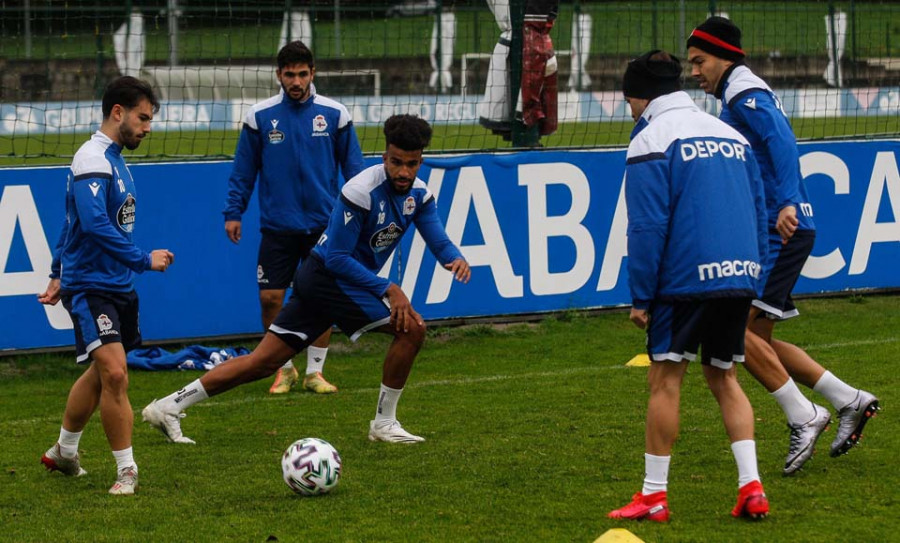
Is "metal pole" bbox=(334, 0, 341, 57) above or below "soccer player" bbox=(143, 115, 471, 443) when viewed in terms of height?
above

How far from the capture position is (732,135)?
5.18 meters

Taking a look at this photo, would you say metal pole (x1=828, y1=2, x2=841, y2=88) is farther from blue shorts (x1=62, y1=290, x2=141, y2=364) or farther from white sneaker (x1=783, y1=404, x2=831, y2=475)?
blue shorts (x1=62, y1=290, x2=141, y2=364)

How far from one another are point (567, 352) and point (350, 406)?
2066 millimetres

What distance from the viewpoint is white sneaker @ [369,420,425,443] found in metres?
6.89

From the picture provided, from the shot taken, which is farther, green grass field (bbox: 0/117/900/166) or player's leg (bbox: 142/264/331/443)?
green grass field (bbox: 0/117/900/166)

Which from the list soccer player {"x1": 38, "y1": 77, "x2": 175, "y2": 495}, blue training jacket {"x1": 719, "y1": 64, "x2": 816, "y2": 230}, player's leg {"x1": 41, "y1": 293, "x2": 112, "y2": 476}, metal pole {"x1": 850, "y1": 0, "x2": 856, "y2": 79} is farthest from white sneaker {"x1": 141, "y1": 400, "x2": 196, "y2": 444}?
metal pole {"x1": 850, "y1": 0, "x2": 856, "y2": 79}

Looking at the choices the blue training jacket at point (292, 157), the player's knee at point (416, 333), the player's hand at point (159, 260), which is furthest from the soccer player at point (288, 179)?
the player's hand at point (159, 260)

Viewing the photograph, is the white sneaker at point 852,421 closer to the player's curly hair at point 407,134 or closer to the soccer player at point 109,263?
the player's curly hair at point 407,134

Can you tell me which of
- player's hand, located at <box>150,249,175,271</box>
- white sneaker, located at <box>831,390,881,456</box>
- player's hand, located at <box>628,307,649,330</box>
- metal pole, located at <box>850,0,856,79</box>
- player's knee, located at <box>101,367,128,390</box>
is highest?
metal pole, located at <box>850,0,856,79</box>

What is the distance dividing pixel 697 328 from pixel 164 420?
120 inches

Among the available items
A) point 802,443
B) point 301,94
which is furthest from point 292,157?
point 802,443

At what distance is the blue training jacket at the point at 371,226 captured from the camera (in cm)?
657

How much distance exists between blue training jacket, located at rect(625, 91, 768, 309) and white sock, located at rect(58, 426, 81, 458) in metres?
2.73

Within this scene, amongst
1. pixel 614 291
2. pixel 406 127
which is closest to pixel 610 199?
pixel 614 291
